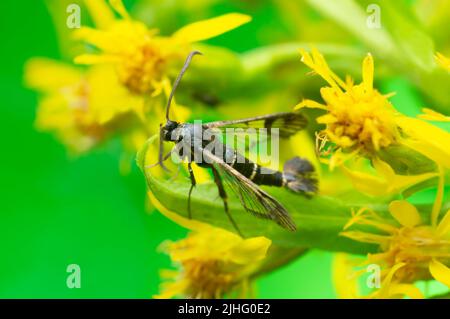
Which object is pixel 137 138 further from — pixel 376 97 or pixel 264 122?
pixel 376 97

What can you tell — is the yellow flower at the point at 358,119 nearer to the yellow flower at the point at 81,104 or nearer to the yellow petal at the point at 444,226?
the yellow petal at the point at 444,226

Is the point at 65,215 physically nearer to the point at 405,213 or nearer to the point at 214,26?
the point at 214,26

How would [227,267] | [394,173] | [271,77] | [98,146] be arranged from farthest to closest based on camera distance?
[98,146], [271,77], [227,267], [394,173]

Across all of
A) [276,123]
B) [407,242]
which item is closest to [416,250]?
[407,242]

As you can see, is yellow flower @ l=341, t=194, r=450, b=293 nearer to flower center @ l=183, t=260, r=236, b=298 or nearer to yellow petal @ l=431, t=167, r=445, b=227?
yellow petal @ l=431, t=167, r=445, b=227

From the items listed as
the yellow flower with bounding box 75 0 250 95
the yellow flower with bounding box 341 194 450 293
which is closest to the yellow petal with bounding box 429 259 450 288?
the yellow flower with bounding box 341 194 450 293

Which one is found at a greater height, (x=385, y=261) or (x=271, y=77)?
(x=271, y=77)

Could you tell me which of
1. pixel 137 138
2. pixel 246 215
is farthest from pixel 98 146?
pixel 246 215
